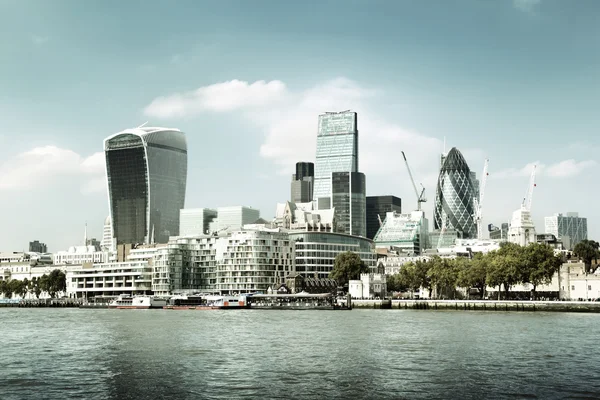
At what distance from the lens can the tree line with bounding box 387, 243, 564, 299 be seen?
505ft

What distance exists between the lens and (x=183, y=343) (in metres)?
71.6

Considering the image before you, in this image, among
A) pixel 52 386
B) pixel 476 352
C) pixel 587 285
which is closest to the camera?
pixel 52 386

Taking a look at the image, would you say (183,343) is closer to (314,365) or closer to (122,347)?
(122,347)

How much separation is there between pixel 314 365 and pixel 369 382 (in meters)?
8.59

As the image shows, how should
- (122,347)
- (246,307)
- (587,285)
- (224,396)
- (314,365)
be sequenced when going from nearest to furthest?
(224,396), (314,365), (122,347), (587,285), (246,307)

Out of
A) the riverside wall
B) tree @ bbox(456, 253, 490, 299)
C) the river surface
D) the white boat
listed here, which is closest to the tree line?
tree @ bbox(456, 253, 490, 299)

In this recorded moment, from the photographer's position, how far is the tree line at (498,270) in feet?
505

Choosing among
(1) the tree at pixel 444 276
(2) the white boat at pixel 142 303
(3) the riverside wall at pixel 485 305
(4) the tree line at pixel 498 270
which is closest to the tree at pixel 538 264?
(4) the tree line at pixel 498 270

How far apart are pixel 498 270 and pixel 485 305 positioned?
8377 mm

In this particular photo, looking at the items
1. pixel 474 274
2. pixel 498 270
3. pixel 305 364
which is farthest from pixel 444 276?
pixel 305 364

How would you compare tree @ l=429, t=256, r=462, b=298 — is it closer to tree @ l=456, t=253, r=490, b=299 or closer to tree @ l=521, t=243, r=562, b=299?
tree @ l=456, t=253, r=490, b=299

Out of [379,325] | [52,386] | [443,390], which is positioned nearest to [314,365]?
[443,390]

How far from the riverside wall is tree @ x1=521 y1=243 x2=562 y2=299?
774 centimetres

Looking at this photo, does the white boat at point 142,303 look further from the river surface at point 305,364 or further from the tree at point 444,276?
the river surface at point 305,364
